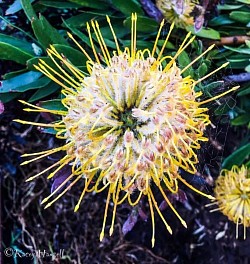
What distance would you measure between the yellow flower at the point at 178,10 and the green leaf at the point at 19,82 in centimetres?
28

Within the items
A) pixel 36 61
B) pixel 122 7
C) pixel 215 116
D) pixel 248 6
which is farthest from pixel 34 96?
pixel 248 6

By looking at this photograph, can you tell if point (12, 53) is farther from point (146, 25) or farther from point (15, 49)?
point (146, 25)

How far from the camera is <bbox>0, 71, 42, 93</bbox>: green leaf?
41.8 inches

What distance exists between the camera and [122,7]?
1.08 meters

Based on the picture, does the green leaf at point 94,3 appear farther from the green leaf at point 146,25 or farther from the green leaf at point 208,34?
the green leaf at point 208,34

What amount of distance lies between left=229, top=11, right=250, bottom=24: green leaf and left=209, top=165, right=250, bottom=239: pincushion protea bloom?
0.30m

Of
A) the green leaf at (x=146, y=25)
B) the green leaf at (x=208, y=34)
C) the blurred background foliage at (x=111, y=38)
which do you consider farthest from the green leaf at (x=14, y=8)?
the green leaf at (x=208, y=34)

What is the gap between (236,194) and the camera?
3.69ft

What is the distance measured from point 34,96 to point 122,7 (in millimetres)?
250

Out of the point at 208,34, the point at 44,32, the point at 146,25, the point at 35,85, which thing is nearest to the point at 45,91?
the point at 35,85

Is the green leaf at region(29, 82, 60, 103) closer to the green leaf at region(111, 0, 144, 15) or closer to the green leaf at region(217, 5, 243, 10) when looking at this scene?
the green leaf at region(111, 0, 144, 15)

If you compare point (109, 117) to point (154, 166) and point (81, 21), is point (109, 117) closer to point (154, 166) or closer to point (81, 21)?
point (154, 166)

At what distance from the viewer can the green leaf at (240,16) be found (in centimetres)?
109

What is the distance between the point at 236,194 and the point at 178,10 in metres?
0.39
